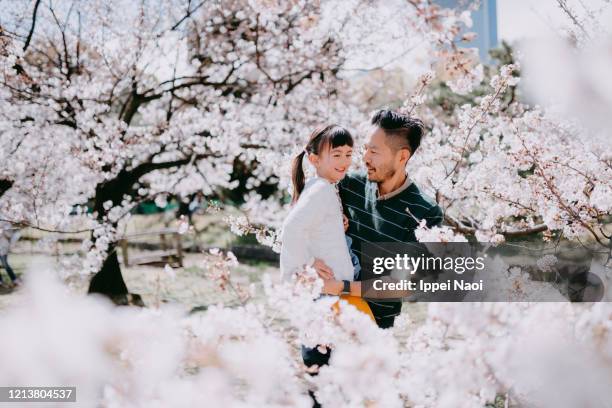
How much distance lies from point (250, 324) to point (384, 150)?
972 mm

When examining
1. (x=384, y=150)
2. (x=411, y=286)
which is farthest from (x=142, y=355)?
(x=384, y=150)

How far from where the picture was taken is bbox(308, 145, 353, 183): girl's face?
203cm

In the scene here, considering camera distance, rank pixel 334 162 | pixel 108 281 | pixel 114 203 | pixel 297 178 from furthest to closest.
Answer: pixel 108 281 → pixel 114 203 → pixel 297 178 → pixel 334 162

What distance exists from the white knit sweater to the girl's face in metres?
0.06

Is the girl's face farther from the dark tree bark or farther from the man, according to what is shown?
the dark tree bark

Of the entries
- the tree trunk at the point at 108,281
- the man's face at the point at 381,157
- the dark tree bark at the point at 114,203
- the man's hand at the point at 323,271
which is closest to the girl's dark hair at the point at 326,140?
the man's face at the point at 381,157

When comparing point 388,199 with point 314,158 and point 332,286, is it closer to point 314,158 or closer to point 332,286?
point 314,158

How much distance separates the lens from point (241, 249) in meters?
11.3

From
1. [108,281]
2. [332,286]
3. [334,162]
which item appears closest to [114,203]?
[108,281]

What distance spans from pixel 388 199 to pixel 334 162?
0.89 feet

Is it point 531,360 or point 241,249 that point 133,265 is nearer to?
point 241,249

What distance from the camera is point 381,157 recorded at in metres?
2.12

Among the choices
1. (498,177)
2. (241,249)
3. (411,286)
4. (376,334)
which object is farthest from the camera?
(241,249)

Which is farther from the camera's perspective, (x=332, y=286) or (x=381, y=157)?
(x=381, y=157)
